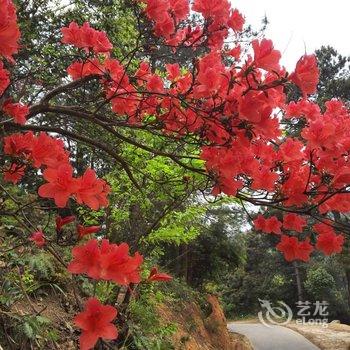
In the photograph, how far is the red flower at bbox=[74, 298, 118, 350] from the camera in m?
1.34

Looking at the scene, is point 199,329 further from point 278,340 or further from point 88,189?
point 88,189

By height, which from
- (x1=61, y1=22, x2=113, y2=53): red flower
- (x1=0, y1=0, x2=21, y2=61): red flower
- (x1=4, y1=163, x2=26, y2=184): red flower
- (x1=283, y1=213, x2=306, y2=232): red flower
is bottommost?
(x1=283, y1=213, x2=306, y2=232): red flower

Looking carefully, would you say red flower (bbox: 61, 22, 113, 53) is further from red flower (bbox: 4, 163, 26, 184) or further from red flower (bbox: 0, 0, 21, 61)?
red flower (bbox: 0, 0, 21, 61)

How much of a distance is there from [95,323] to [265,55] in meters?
1.05

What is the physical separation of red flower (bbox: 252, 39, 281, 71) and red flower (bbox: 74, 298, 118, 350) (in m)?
0.96

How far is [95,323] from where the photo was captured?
1.35m

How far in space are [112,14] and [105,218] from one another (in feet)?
10.4

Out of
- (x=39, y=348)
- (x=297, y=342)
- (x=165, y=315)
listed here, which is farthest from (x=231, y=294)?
(x=39, y=348)

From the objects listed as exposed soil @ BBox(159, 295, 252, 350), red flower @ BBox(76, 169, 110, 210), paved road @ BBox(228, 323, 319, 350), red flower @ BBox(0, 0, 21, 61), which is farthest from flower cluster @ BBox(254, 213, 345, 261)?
paved road @ BBox(228, 323, 319, 350)

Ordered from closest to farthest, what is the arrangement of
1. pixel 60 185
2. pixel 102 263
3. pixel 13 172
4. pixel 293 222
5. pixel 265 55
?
1. pixel 102 263
2. pixel 60 185
3. pixel 265 55
4. pixel 13 172
5. pixel 293 222

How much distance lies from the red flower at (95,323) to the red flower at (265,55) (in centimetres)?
96

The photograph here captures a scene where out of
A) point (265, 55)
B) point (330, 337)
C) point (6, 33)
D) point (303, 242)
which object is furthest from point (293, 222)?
point (330, 337)

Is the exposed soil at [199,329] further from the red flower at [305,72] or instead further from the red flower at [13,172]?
the red flower at [305,72]

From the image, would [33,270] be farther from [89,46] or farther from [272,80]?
[272,80]
